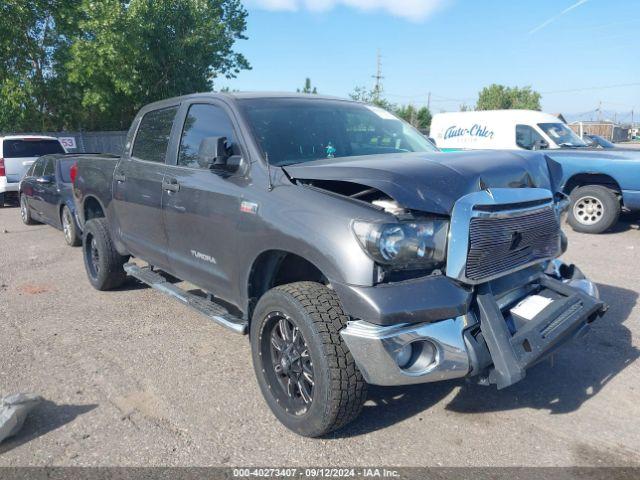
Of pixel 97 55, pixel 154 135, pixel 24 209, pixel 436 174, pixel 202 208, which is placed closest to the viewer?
pixel 436 174

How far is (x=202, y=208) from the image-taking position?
13.1 feet

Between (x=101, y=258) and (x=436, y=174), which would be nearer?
(x=436, y=174)

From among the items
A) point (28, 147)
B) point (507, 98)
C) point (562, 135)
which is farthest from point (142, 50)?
point (507, 98)

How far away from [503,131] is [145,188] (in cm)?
955

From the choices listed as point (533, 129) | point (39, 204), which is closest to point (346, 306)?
point (39, 204)

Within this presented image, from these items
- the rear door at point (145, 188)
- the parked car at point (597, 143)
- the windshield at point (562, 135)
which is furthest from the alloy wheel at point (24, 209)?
the parked car at point (597, 143)

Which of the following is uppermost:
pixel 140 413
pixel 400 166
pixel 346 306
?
pixel 400 166

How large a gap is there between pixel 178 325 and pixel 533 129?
9.28m

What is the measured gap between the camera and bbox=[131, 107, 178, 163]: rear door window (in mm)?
4766

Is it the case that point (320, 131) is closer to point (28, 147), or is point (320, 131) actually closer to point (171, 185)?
point (171, 185)

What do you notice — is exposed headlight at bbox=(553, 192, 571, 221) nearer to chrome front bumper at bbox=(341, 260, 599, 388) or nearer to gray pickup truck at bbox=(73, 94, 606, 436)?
gray pickup truck at bbox=(73, 94, 606, 436)

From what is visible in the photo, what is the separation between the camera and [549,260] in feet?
11.7

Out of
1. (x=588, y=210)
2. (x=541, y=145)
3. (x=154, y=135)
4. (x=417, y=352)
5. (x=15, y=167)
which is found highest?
(x=154, y=135)

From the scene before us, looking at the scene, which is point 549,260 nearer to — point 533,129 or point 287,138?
point 287,138
